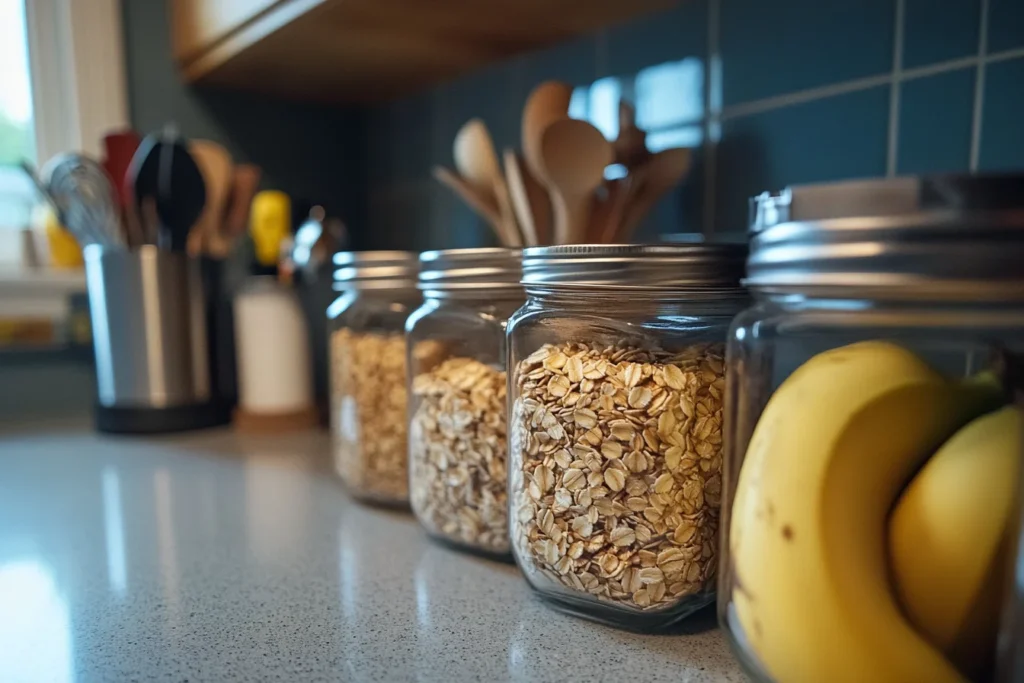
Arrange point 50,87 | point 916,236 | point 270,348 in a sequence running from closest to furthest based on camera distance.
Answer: point 916,236 → point 270,348 → point 50,87

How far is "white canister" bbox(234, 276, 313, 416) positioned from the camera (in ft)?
3.18

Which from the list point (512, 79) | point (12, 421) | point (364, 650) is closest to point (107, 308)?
point (12, 421)

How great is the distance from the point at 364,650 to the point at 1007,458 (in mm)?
342

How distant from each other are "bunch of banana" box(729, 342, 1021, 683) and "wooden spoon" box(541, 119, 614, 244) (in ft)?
1.01

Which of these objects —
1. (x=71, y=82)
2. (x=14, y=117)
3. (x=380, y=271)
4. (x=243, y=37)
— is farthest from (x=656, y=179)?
(x=14, y=117)

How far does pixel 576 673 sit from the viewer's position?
1.28 ft

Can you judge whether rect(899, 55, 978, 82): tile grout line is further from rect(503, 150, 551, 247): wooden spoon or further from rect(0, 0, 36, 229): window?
rect(0, 0, 36, 229): window

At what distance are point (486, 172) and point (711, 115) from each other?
235 millimetres

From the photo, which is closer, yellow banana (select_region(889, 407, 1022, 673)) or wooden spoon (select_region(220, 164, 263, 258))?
yellow banana (select_region(889, 407, 1022, 673))

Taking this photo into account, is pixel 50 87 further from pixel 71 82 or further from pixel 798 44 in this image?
pixel 798 44

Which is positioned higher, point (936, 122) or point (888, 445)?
point (936, 122)

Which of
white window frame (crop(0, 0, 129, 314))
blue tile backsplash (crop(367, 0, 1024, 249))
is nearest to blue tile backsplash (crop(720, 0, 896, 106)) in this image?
blue tile backsplash (crop(367, 0, 1024, 249))

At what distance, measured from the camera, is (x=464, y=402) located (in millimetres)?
533

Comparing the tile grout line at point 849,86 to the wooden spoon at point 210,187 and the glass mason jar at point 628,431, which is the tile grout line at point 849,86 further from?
the wooden spoon at point 210,187
